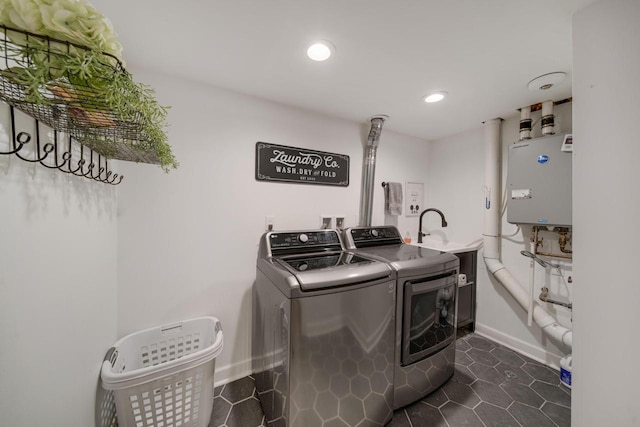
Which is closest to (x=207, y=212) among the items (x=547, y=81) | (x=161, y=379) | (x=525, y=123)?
(x=161, y=379)

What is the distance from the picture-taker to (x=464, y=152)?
8.36 ft

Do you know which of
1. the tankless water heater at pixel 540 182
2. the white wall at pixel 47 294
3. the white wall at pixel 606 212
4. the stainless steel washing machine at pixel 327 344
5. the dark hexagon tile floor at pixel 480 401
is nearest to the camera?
the white wall at pixel 47 294

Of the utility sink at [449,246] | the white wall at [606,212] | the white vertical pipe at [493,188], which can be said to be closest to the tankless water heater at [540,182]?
the white vertical pipe at [493,188]

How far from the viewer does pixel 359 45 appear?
4.00 ft

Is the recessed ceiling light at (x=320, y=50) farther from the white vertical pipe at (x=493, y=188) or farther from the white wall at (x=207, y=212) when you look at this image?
the white vertical pipe at (x=493, y=188)

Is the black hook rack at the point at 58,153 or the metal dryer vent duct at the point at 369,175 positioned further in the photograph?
the metal dryer vent duct at the point at 369,175

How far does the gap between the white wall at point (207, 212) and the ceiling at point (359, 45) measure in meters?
0.20

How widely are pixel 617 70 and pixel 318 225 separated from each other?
1833 millimetres

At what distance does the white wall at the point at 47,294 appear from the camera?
610 mm

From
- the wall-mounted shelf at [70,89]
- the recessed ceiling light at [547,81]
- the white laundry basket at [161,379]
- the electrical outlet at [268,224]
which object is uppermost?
the recessed ceiling light at [547,81]

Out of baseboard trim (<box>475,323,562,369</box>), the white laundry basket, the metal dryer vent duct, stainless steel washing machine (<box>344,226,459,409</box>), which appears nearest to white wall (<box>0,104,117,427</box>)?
the white laundry basket

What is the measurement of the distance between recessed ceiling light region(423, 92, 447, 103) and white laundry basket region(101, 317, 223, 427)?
2.28 metres

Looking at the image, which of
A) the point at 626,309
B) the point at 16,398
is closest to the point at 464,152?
the point at 626,309

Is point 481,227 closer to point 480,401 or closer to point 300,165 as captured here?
point 480,401
